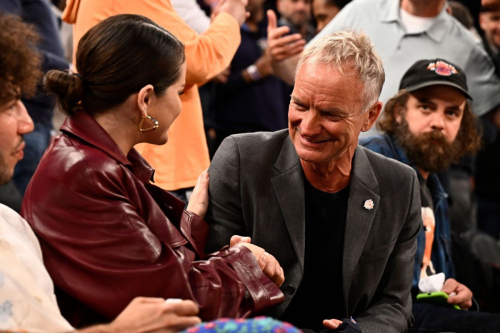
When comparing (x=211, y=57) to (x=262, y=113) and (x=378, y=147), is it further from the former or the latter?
(x=262, y=113)

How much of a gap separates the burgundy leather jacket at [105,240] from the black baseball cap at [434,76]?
76.4 inches

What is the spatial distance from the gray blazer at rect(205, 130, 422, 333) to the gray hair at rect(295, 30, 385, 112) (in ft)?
1.06

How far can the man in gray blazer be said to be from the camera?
2699mm

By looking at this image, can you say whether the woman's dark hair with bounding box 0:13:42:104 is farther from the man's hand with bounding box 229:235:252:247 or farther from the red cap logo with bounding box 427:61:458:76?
Answer: the red cap logo with bounding box 427:61:458:76

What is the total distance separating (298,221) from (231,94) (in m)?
2.51

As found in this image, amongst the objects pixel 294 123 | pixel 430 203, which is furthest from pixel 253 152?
pixel 430 203

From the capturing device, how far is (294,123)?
109 inches

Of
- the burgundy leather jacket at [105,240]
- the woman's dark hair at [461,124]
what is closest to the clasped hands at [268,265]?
the burgundy leather jacket at [105,240]

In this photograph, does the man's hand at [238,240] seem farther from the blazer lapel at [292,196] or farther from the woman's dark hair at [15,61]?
the woman's dark hair at [15,61]

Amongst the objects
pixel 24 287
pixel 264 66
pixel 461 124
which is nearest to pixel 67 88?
pixel 24 287

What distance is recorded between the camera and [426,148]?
375cm

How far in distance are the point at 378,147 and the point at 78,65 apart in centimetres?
179

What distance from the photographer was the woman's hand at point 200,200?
2758mm

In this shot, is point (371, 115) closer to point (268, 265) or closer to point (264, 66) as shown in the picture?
point (268, 265)
